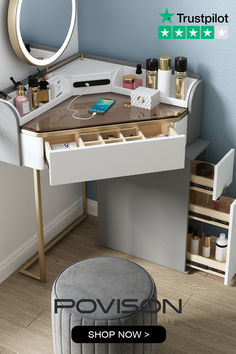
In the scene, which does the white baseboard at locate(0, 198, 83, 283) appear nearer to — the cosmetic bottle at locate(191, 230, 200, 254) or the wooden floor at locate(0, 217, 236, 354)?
the wooden floor at locate(0, 217, 236, 354)

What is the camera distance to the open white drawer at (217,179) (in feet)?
8.80

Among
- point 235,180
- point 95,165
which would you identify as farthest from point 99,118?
point 235,180

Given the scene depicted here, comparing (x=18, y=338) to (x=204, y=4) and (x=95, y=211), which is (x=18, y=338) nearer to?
(x=95, y=211)

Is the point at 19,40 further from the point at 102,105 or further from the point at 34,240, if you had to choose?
the point at 34,240

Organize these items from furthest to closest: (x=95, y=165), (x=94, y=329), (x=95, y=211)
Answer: (x=95, y=211) < (x=95, y=165) < (x=94, y=329)

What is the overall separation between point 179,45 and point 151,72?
199mm

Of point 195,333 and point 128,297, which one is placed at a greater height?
point 128,297

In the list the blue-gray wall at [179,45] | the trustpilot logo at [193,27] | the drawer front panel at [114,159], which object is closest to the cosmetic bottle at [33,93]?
the drawer front panel at [114,159]

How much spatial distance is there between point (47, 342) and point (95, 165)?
2.73 ft

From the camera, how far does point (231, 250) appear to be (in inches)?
110

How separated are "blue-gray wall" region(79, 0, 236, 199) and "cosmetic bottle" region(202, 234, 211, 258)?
0.92 feet

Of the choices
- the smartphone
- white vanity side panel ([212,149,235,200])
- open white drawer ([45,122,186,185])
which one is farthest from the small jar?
white vanity side panel ([212,149,235,200])

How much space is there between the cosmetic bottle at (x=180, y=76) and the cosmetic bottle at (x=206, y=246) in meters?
0.69

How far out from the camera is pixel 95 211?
3518 mm
